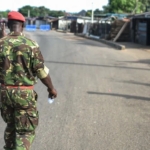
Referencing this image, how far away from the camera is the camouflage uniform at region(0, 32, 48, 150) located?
12.3 feet

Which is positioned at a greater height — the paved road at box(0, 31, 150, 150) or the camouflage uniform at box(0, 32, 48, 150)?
the camouflage uniform at box(0, 32, 48, 150)

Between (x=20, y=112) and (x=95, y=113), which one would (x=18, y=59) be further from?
(x=95, y=113)

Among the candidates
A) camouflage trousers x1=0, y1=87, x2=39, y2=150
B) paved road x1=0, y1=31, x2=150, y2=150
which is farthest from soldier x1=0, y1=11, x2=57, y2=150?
paved road x1=0, y1=31, x2=150, y2=150

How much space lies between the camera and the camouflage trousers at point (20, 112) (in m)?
3.77

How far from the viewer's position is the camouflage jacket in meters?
3.75

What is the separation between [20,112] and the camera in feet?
12.6

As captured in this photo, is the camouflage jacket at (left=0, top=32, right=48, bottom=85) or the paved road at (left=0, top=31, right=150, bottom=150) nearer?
the camouflage jacket at (left=0, top=32, right=48, bottom=85)

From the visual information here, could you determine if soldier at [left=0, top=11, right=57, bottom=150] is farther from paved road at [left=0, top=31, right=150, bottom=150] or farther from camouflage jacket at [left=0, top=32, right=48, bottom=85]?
paved road at [left=0, top=31, right=150, bottom=150]

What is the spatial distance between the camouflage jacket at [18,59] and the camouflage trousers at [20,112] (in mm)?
110

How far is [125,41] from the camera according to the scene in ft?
113

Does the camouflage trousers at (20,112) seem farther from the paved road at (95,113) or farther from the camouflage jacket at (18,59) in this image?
the paved road at (95,113)

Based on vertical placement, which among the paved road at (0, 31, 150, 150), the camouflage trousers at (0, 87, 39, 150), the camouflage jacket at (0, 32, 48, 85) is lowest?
the paved road at (0, 31, 150, 150)

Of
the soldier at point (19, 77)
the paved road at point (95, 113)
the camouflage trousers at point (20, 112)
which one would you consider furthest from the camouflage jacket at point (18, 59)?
the paved road at point (95, 113)

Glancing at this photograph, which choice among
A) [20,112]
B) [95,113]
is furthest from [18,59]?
[95,113]
